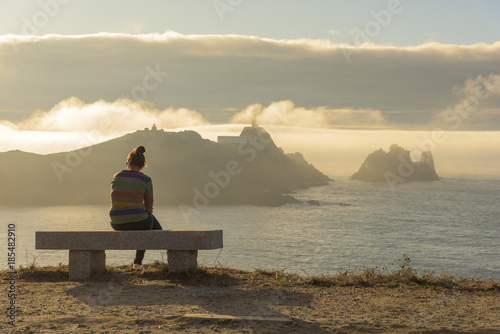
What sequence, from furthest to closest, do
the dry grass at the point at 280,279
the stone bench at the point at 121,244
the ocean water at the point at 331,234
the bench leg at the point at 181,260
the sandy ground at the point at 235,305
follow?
the ocean water at the point at 331,234 → the bench leg at the point at 181,260 → the stone bench at the point at 121,244 → the dry grass at the point at 280,279 → the sandy ground at the point at 235,305

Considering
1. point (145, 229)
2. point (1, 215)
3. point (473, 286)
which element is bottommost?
point (1, 215)

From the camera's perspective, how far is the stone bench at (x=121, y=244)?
8.92 metres

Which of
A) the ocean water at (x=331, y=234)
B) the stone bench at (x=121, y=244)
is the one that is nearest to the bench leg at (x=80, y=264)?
the stone bench at (x=121, y=244)

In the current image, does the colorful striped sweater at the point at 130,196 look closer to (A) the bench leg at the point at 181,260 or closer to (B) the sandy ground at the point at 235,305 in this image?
(A) the bench leg at the point at 181,260

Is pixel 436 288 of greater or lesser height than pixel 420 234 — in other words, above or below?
above

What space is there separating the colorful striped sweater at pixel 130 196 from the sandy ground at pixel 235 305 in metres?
1.03

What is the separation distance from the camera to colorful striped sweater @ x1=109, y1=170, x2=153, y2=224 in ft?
29.4

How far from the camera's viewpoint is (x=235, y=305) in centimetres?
723

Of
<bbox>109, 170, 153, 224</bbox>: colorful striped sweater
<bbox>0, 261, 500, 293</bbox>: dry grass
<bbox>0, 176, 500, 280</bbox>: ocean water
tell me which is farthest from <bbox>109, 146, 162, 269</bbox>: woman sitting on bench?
<bbox>0, 176, 500, 280</bbox>: ocean water

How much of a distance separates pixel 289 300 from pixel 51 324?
3.11 m

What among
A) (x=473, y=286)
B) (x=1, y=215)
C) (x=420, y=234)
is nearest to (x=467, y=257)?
(x=420, y=234)

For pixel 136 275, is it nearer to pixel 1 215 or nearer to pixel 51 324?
pixel 51 324

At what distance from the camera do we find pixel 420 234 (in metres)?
125

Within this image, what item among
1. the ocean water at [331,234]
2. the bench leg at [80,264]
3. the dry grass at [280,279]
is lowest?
the ocean water at [331,234]
